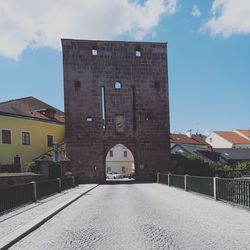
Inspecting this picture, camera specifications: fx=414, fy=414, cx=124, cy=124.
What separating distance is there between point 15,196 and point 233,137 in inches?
3180

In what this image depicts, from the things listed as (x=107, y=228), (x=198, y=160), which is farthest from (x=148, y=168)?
(x=107, y=228)

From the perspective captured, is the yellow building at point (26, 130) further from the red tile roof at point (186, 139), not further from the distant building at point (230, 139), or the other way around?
the distant building at point (230, 139)

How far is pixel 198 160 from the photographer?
50.2 m

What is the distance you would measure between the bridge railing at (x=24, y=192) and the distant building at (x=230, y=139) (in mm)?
68778

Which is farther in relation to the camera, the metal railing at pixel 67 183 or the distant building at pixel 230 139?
the distant building at pixel 230 139

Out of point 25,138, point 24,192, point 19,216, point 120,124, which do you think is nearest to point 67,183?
point 24,192

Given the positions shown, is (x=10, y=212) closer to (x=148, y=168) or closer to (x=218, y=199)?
(x=218, y=199)

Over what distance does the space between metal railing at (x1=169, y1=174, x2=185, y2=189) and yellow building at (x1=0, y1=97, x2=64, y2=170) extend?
782 inches

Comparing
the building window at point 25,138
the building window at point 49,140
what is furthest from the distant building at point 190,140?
the building window at point 25,138

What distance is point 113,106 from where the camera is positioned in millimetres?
47094

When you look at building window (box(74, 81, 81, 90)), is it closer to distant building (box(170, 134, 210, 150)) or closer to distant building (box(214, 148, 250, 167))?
distant building (box(214, 148, 250, 167))

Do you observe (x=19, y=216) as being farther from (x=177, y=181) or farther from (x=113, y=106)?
(x=113, y=106)

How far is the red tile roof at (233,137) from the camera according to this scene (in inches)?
3501

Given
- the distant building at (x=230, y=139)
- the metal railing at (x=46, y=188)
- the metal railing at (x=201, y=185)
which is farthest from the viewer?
the distant building at (x=230, y=139)
